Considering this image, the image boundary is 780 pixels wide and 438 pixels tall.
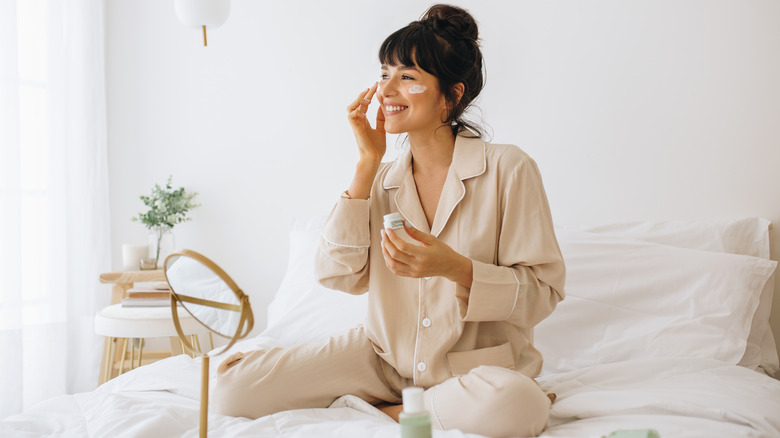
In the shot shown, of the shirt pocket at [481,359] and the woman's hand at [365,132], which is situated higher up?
the woman's hand at [365,132]

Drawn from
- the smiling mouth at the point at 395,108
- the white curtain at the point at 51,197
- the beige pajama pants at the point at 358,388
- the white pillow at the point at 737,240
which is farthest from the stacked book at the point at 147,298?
the white pillow at the point at 737,240

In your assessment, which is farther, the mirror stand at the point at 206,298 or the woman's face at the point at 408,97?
the woman's face at the point at 408,97

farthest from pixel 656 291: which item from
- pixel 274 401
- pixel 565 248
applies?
pixel 274 401

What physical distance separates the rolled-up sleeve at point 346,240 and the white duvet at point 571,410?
0.94 ft

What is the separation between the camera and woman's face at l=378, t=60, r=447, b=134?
1.56m

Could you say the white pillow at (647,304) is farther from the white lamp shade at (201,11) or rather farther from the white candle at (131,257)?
the white candle at (131,257)

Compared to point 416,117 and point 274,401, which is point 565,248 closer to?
point 416,117

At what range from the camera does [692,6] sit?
78.6 inches

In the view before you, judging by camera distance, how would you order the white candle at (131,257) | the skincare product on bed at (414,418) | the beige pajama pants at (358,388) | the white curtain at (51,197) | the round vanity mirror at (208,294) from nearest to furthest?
the skincare product on bed at (414,418) → the round vanity mirror at (208,294) → the beige pajama pants at (358,388) → the white curtain at (51,197) → the white candle at (131,257)

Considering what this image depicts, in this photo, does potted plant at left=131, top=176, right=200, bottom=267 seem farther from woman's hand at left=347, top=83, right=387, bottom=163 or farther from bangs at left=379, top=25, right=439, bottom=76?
bangs at left=379, top=25, right=439, bottom=76

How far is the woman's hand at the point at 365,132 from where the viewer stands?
1.61 metres

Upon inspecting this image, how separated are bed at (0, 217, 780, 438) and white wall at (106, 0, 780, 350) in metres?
0.19

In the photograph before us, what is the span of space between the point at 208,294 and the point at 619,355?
1141 millimetres

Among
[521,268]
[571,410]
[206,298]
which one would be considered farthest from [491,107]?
[206,298]
